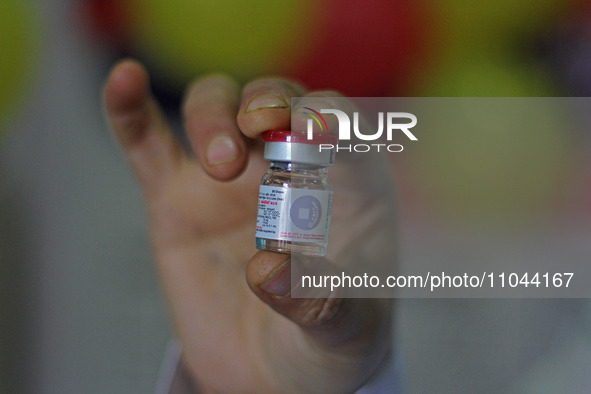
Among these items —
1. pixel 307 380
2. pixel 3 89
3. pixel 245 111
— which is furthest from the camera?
pixel 3 89

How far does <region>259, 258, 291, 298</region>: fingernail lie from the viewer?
813mm

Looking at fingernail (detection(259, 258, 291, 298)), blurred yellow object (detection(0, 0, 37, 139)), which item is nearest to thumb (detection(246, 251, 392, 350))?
fingernail (detection(259, 258, 291, 298))

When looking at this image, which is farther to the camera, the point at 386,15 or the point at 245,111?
the point at 386,15

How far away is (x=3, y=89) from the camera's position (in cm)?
116

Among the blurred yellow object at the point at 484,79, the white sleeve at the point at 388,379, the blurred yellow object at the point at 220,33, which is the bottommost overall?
the white sleeve at the point at 388,379

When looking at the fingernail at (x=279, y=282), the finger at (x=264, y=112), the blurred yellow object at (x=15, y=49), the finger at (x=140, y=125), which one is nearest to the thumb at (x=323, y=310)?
the fingernail at (x=279, y=282)

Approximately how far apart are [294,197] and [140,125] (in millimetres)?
459

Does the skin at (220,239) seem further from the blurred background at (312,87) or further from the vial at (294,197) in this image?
the vial at (294,197)

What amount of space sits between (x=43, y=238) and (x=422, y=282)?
793 mm

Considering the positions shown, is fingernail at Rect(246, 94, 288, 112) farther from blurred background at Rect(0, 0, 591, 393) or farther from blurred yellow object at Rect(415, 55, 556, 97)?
blurred yellow object at Rect(415, 55, 556, 97)

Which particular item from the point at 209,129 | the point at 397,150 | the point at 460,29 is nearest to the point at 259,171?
the point at 209,129

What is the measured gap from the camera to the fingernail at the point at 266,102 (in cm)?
93

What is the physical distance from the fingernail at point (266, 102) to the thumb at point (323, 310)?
25cm

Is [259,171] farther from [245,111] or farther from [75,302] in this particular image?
[75,302]
